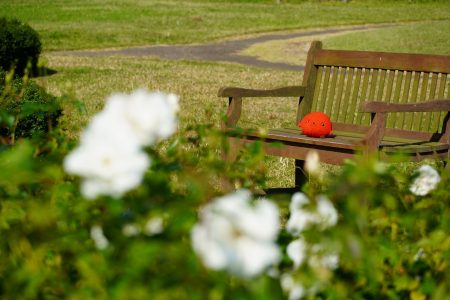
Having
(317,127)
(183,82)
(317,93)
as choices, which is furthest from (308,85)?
(183,82)

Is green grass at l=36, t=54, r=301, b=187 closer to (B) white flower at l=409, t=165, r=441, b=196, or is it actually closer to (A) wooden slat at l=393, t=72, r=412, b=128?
(A) wooden slat at l=393, t=72, r=412, b=128

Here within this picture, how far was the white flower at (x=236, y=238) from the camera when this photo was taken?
1131 millimetres

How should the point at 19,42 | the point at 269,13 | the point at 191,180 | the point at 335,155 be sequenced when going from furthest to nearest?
1. the point at 269,13
2. the point at 19,42
3. the point at 335,155
4. the point at 191,180

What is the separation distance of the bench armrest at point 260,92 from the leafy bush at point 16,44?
339 inches

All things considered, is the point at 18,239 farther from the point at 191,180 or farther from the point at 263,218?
the point at 263,218

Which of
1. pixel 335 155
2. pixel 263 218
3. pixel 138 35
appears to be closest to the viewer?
pixel 263 218

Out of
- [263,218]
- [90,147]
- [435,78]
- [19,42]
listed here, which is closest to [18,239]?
[90,147]

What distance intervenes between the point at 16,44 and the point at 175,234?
463 inches

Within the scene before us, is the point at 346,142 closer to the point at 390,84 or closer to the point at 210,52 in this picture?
the point at 390,84

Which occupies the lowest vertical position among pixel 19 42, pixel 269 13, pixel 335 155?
pixel 269 13

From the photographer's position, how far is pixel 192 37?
2283cm

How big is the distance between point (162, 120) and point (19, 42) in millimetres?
11666

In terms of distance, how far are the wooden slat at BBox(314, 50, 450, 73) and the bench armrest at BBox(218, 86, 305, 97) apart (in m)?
0.26

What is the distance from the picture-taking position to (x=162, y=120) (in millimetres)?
1446
